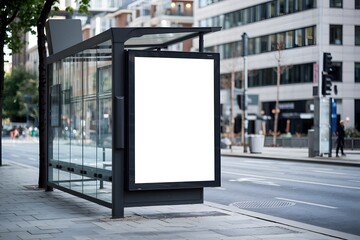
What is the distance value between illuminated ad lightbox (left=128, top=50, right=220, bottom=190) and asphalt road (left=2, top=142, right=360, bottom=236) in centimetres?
199

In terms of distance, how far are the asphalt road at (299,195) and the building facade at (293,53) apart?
35743 millimetres

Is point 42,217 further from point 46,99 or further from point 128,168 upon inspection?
point 46,99

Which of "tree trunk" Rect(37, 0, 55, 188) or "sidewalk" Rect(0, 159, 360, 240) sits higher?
"tree trunk" Rect(37, 0, 55, 188)

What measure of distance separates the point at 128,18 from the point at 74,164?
83875 mm

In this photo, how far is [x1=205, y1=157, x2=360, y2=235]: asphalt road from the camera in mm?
12013

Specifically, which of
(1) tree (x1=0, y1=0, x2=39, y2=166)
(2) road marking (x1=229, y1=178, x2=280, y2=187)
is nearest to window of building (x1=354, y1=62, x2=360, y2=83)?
(1) tree (x1=0, y1=0, x2=39, y2=166)

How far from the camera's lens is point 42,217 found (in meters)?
11.3

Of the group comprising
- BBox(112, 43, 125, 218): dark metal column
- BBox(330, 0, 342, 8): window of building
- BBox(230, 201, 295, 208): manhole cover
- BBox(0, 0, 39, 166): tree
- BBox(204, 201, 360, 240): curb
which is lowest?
BBox(230, 201, 295, 208): manhole cover

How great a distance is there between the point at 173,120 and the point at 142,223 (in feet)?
6.22

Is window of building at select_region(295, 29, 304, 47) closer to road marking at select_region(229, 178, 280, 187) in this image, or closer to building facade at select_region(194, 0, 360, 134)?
building facade at select_region(194, 0, 360, 134)

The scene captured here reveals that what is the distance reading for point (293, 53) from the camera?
64375 mm

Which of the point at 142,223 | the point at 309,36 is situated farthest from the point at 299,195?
the point at 309,36

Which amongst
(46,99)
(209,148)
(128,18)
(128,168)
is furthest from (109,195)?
(128,18)

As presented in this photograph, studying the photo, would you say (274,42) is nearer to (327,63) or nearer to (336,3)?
(336,3)
